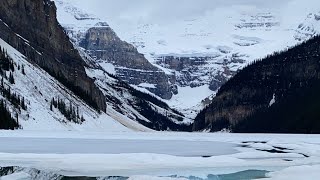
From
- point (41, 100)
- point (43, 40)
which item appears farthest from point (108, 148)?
point (43, 40)

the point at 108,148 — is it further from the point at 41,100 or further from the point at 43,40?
the point at 43,40

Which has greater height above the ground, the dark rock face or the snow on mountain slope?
the dark rock face

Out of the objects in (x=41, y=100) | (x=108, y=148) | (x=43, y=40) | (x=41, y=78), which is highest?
(x=43, y=40)

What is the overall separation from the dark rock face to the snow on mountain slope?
10574mm

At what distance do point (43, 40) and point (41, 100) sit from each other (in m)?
54.9

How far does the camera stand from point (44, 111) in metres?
124

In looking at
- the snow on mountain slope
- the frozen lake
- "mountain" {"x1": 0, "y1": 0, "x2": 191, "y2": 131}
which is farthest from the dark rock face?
the frozen lake

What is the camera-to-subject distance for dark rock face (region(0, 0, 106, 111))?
16062 cm

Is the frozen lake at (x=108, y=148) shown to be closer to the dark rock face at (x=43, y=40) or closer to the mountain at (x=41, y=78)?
the mountain at (x=41, y=78)

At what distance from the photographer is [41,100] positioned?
12988 cm

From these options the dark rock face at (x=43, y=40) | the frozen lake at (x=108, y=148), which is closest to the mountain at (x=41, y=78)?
the dark rock face at (x=43, y=40)

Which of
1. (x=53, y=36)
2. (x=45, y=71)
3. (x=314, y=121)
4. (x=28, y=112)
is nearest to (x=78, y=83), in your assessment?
(x=53, y=36)

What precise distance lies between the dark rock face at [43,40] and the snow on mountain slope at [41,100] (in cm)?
1057

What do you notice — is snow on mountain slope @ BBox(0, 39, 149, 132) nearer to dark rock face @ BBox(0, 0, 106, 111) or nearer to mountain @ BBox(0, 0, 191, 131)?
mountain @ BBox(0, 0, 191, 131)
